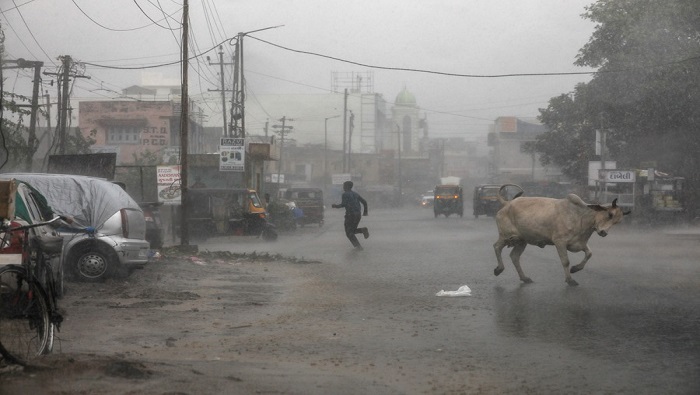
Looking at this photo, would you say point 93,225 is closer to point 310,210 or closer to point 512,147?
point 310,210

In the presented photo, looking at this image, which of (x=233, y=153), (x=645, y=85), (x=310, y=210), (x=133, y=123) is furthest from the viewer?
(x=133, y=123)

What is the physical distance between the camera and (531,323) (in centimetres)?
991

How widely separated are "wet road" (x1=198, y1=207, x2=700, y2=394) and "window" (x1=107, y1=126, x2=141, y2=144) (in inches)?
1794

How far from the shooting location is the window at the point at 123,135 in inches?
2484

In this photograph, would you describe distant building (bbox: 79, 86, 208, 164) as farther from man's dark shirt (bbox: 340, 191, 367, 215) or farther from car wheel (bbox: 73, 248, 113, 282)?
car wheel (bbox: 73, 248, 113, 282)

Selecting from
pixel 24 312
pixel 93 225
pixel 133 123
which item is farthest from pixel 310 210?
pixel 24 312

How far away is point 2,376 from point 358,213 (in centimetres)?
1747

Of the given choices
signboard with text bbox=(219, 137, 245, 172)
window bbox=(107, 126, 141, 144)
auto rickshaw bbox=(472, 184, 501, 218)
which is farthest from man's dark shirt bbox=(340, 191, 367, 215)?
window bbox=(107, 126, 141, 144)

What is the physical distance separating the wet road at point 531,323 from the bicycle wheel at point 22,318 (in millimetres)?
2641

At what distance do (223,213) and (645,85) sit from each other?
22.5 meters

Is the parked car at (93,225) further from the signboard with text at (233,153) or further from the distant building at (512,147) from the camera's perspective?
the distant building at (512,147)

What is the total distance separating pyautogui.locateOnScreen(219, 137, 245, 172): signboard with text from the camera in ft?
97.2

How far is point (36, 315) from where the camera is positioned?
6871 mm

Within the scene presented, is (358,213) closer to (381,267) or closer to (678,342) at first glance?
(381,267)
